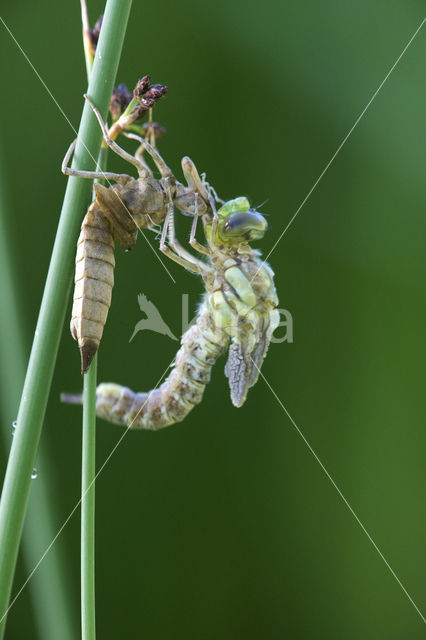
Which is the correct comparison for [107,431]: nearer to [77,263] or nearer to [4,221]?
[4,221]

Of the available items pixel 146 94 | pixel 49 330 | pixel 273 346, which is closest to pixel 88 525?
pixel 49 330

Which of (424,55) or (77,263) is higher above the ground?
(424,55)

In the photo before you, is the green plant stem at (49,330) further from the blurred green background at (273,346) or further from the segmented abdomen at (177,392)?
the blurred green background at (273,346)

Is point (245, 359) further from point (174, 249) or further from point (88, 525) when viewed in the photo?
point (88, 525)

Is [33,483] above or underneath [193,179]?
underneath

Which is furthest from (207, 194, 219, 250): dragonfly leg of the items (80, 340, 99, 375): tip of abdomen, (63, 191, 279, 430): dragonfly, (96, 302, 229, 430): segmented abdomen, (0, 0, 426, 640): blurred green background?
(0, 0, 426, 640): blurred green background

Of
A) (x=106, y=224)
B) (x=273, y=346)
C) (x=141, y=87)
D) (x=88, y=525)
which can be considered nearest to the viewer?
(x=88, y=525)

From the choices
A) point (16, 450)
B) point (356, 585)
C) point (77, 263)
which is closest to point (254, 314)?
point (77, 263)

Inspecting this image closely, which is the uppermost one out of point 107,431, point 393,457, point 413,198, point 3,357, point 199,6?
point 199,6
